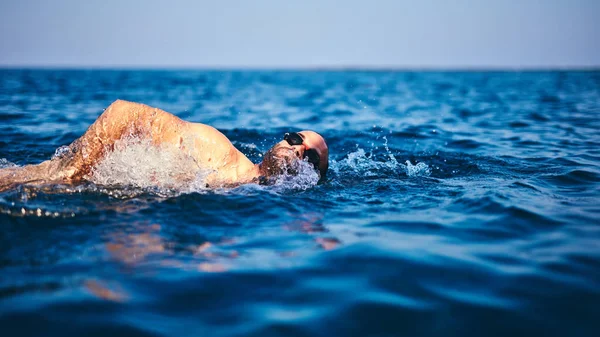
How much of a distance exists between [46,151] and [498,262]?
8261 millimetres

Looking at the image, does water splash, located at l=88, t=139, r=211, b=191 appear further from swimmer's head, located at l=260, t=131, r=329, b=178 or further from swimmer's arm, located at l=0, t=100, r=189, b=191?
swimmer's head, located at l=260, t=131, r=329, b=178

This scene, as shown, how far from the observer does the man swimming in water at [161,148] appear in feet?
18.6

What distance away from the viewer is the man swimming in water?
5676mm

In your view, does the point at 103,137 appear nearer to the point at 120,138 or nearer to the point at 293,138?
the point at 120,138

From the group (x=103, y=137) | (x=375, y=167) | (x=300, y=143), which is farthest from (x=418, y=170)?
(x=103, y=137)

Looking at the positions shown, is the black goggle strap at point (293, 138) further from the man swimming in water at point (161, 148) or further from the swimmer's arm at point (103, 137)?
the swimmer's arm at point (103, 137)

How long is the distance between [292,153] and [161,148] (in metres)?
1.61

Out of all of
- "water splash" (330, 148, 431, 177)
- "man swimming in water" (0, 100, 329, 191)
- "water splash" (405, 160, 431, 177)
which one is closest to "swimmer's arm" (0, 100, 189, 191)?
"man swimming in water" (0, 100, 329, 191)

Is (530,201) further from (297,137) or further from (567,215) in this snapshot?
(297,137)

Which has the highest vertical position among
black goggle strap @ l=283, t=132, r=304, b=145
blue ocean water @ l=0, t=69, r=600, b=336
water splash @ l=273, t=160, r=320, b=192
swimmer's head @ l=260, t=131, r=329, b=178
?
black goggle strap @ l=283, t=132, r=304, b=145

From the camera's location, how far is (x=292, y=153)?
620 cm

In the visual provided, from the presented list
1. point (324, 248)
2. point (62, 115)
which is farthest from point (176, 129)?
point (62, 115)

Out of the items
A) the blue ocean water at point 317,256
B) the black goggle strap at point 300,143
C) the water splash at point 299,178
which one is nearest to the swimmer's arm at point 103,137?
the blue ocean water at point 317,256

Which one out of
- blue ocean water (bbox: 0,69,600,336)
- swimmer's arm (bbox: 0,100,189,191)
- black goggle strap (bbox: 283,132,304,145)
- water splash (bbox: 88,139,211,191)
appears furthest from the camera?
black goggle strap (bbox: 283,132,304,145)
